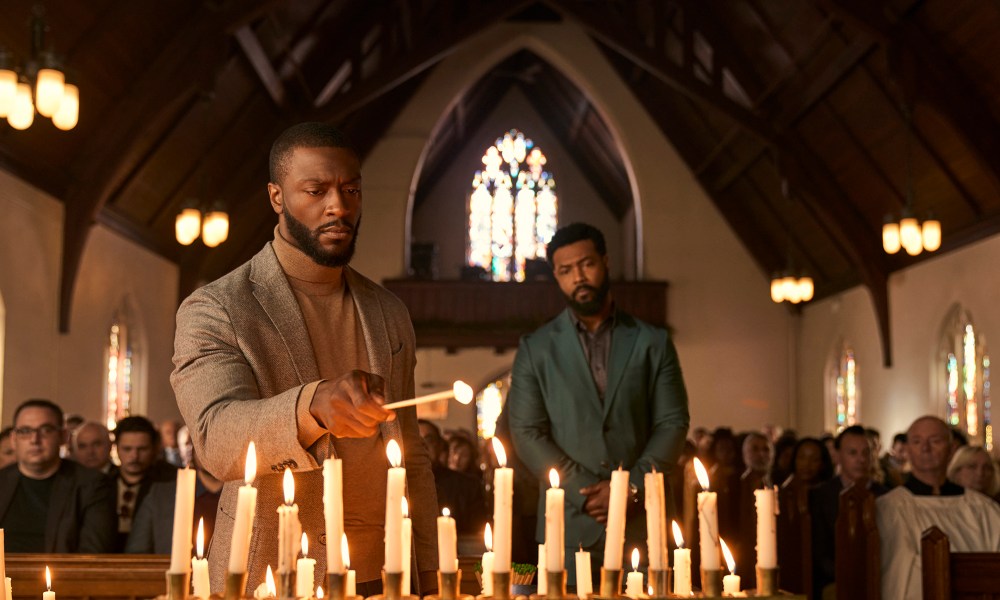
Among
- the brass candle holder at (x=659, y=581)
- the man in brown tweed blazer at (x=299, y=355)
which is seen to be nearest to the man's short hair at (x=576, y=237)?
the man in brown tweed blazer at (x=299, y=355)

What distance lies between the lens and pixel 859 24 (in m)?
12.1

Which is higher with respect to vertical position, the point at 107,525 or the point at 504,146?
the point at 504,146

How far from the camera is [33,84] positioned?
6.61 metres

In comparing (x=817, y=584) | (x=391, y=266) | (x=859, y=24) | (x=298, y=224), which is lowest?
(x=817, y=584)

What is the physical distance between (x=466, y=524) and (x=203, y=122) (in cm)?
862

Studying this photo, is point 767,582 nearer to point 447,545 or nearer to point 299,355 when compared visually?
point 447,545

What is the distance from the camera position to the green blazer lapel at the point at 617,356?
377 cm

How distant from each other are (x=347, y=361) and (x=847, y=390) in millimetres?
17223

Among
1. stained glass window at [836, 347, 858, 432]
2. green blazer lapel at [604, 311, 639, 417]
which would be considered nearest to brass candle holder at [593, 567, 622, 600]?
green blazer lapel at [604, 311, 639, 417]

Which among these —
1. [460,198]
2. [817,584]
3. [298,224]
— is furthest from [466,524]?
[460,198]

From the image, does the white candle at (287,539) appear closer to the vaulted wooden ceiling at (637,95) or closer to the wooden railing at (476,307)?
the vaulted wooden ceiling at (637,95)

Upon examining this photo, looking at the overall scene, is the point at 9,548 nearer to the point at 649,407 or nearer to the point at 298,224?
the point at 649,407

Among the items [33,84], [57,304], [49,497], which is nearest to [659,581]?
[49,497]

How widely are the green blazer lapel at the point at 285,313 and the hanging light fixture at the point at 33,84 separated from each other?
4.62 meters
